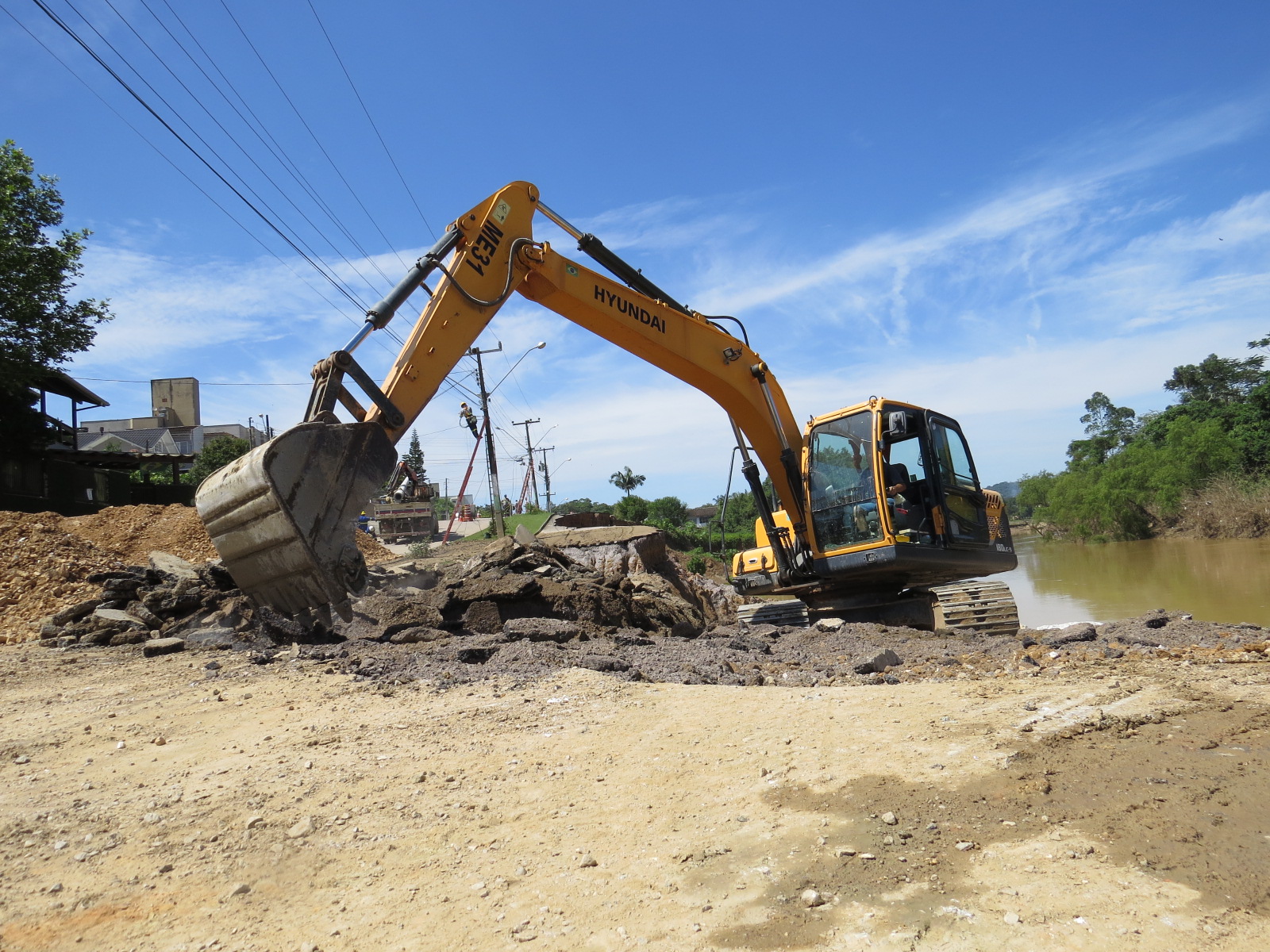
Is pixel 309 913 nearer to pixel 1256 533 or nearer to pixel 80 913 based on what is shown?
pixel 80 913

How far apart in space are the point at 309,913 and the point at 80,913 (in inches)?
31.9

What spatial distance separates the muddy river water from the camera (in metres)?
15.2

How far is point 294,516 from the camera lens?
590 cm

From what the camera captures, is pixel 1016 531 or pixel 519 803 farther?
pixel 1016 531

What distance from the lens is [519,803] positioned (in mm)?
3807

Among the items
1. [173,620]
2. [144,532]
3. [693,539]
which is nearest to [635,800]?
[173,620]

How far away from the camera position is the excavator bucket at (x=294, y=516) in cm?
588

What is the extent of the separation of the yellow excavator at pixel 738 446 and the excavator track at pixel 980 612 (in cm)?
2

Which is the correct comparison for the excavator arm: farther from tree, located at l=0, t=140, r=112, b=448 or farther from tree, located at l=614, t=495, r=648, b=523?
tree, located at l=614, t=495, r=648, b=523

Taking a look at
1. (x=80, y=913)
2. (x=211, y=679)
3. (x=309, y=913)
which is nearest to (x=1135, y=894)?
(x=309, y=913)

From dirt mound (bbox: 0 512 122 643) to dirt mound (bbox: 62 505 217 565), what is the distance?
328 centimetres

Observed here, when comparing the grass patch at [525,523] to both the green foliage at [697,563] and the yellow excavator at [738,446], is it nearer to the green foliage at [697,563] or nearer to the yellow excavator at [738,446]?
the green foliage at [697,563]

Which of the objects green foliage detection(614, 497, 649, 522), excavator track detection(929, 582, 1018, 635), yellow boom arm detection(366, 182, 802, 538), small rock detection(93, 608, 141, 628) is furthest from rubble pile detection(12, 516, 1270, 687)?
green foliage detection(614, 497, 649, 522)

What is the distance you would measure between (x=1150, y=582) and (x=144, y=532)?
22639 mm
